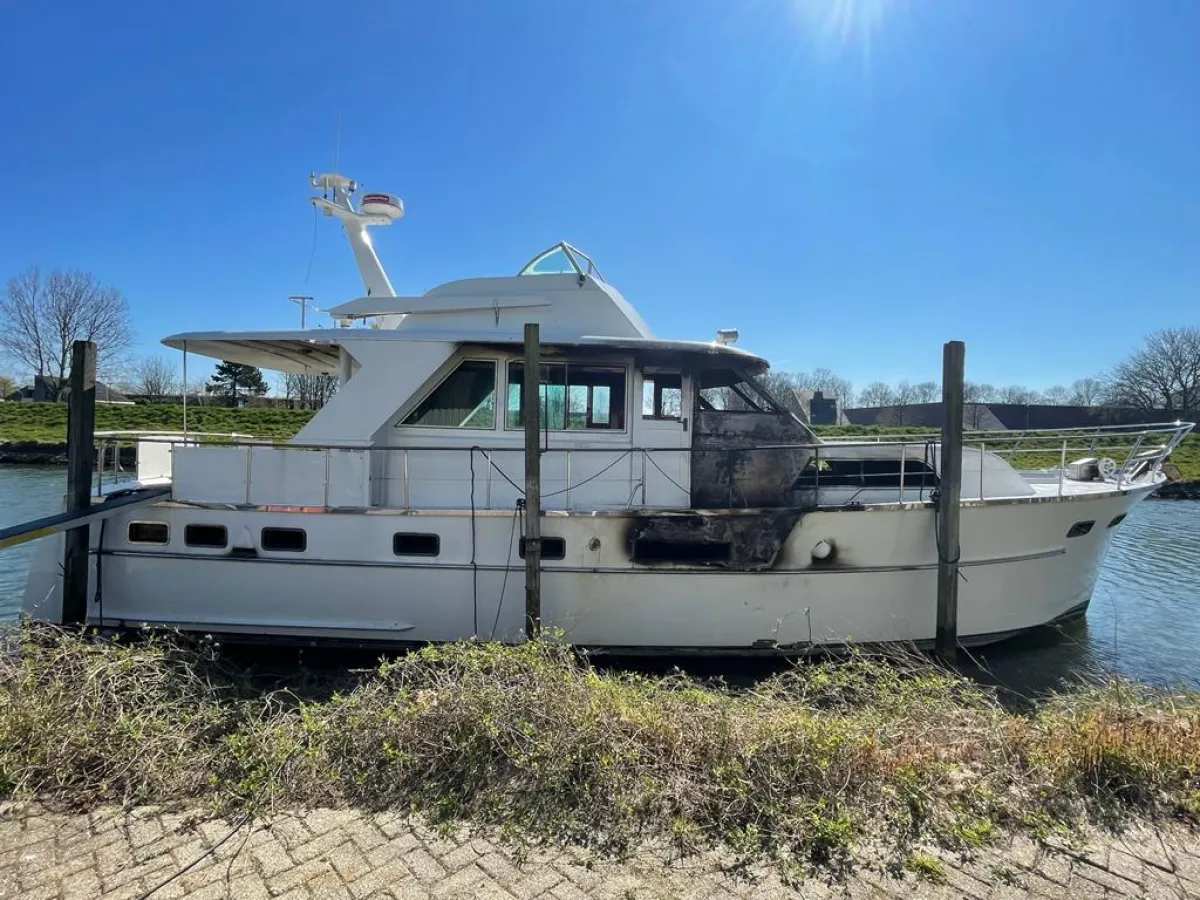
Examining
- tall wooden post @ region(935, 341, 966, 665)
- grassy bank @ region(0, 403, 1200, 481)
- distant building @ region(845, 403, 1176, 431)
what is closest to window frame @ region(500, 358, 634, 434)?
tall wooden post @ region(935, 341, 966, 665)

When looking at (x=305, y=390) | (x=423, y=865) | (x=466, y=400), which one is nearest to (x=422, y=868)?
(x=423, y=865)

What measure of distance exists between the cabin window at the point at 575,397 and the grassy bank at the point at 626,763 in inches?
126

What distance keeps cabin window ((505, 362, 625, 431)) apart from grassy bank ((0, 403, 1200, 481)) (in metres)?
26.4

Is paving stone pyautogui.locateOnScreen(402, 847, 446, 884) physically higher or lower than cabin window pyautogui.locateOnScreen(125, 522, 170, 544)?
lower

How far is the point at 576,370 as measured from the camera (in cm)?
659

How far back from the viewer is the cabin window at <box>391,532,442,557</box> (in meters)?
6.08

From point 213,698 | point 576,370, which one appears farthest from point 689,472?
point 213,698

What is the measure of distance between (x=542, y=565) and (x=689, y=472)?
174 centimetres

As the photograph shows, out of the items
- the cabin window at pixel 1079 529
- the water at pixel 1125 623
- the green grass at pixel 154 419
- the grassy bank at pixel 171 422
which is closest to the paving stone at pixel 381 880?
the water at pixel 1125 623

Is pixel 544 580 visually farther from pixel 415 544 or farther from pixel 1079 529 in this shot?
pixel 1079 529

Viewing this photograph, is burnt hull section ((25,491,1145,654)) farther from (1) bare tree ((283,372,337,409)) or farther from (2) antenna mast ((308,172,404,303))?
(1) bare tree ((283,372,337,409))

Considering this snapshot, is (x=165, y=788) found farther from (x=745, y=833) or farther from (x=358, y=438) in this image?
(x=358, y=438)

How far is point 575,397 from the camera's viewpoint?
6.61 metres

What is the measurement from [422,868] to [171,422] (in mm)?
40891
